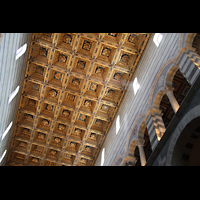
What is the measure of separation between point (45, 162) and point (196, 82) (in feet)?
57.2

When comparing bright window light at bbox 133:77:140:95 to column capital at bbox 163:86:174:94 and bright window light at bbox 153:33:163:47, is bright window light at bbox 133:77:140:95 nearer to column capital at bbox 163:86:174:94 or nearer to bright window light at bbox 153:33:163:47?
bright window light at bbox 153:33:163:47

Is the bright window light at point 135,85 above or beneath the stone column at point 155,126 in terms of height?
beneath

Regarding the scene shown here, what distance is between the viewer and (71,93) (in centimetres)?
1583

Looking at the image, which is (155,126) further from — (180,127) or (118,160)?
(118,160)

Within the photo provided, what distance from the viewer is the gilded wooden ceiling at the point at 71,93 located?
14.2 metres

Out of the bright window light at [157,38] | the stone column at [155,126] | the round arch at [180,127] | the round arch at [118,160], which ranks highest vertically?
the bright window light at [157,38]

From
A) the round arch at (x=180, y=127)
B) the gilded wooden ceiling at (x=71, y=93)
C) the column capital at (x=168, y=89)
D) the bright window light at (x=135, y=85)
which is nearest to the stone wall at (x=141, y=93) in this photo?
the bright window light at (x=135, y=85)

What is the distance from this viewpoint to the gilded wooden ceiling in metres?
14.2

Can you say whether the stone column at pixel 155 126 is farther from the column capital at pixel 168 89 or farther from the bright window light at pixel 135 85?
the bright window light at pixel 135 85

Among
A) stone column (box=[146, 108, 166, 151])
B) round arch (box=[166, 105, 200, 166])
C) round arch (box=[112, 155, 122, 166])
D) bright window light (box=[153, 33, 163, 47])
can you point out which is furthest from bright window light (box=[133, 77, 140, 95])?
round arch (box=[166, 105, 200, 166])

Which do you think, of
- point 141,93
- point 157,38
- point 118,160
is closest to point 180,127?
point 141,93

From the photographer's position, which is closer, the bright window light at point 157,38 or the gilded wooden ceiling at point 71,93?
the bright window light at point 157,38
